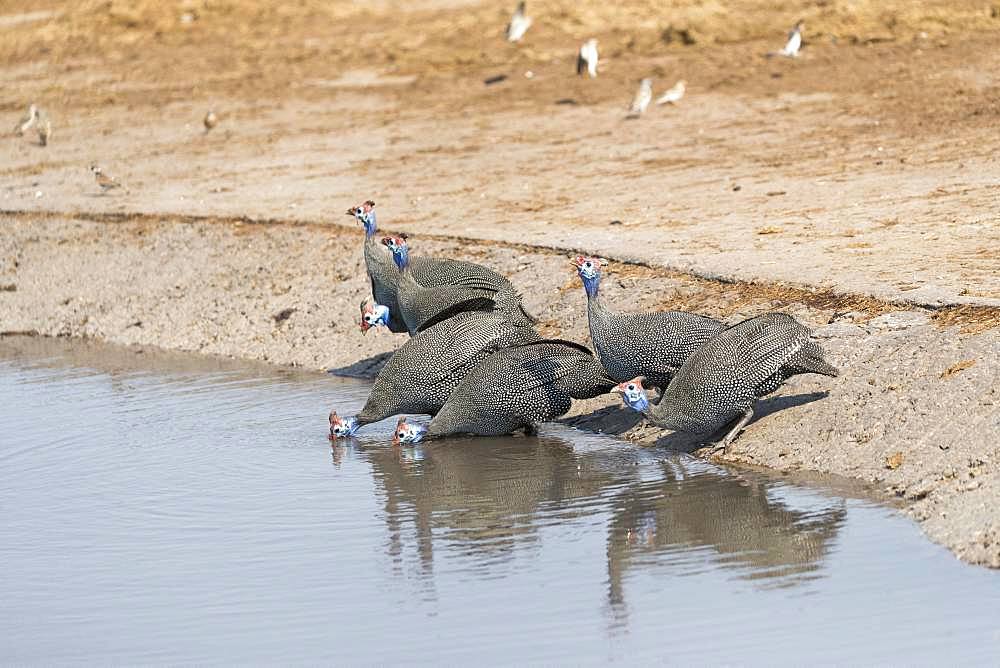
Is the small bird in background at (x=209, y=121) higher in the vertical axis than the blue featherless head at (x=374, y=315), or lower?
higher

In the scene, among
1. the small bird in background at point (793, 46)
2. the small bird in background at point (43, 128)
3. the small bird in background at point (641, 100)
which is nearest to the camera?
the small bird in background at point (641, 100)

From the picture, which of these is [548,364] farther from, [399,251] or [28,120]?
[28,120]

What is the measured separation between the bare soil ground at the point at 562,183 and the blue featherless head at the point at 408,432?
0.94 metres

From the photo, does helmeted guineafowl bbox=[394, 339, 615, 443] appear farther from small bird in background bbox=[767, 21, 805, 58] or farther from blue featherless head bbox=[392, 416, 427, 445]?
small bird in background bbox=[767, 21, 805, 58]

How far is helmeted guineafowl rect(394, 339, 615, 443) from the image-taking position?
8.66 meters

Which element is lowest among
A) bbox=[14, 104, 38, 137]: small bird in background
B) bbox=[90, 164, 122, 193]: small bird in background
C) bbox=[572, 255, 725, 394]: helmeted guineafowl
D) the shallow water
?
the shallow water

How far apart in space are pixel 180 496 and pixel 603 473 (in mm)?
2049

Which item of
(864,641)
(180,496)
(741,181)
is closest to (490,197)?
(741,181)

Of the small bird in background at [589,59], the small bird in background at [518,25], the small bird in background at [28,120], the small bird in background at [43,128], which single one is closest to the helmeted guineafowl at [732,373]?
the small bird in background at [589,59]

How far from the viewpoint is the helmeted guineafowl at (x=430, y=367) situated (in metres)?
9.13

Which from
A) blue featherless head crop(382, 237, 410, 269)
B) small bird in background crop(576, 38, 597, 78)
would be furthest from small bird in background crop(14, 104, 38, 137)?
blue featherless head crop(382, 237, 410, 269)

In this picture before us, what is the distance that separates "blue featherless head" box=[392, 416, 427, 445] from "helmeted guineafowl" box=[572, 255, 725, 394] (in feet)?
3.60

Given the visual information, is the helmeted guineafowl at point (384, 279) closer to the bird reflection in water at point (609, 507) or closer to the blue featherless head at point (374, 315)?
the blue featherless head at point (374, 315)

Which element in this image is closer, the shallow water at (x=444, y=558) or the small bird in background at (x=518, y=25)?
the shallow water at (x=444, y=558)
